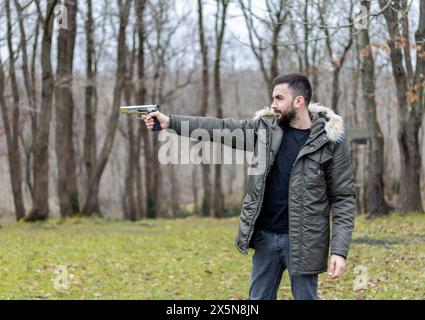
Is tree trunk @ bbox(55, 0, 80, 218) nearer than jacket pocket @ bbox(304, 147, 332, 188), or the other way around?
jacket pocket @ bbox(304, 147, 332, 188)

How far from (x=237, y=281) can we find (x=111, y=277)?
87.5 inches

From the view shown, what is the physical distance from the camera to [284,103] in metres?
5.17

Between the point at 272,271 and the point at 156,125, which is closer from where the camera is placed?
the point at 156,125

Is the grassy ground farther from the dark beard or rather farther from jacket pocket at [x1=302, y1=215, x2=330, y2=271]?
the dark beard

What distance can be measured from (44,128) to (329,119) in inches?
674

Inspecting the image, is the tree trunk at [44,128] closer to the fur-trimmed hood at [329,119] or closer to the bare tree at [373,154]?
the bare tree at [373,154]

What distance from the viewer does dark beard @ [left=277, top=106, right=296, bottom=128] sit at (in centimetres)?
518

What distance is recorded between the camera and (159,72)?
3528 cm

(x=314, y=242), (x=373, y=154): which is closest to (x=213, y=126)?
(x=314, y=242)

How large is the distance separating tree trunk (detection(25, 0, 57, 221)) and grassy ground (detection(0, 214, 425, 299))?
2.68 meters

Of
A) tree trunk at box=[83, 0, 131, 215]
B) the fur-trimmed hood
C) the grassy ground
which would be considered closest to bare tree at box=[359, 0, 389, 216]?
the grassy ground

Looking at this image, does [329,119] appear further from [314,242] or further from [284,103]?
[314,242]

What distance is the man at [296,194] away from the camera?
5.04m
